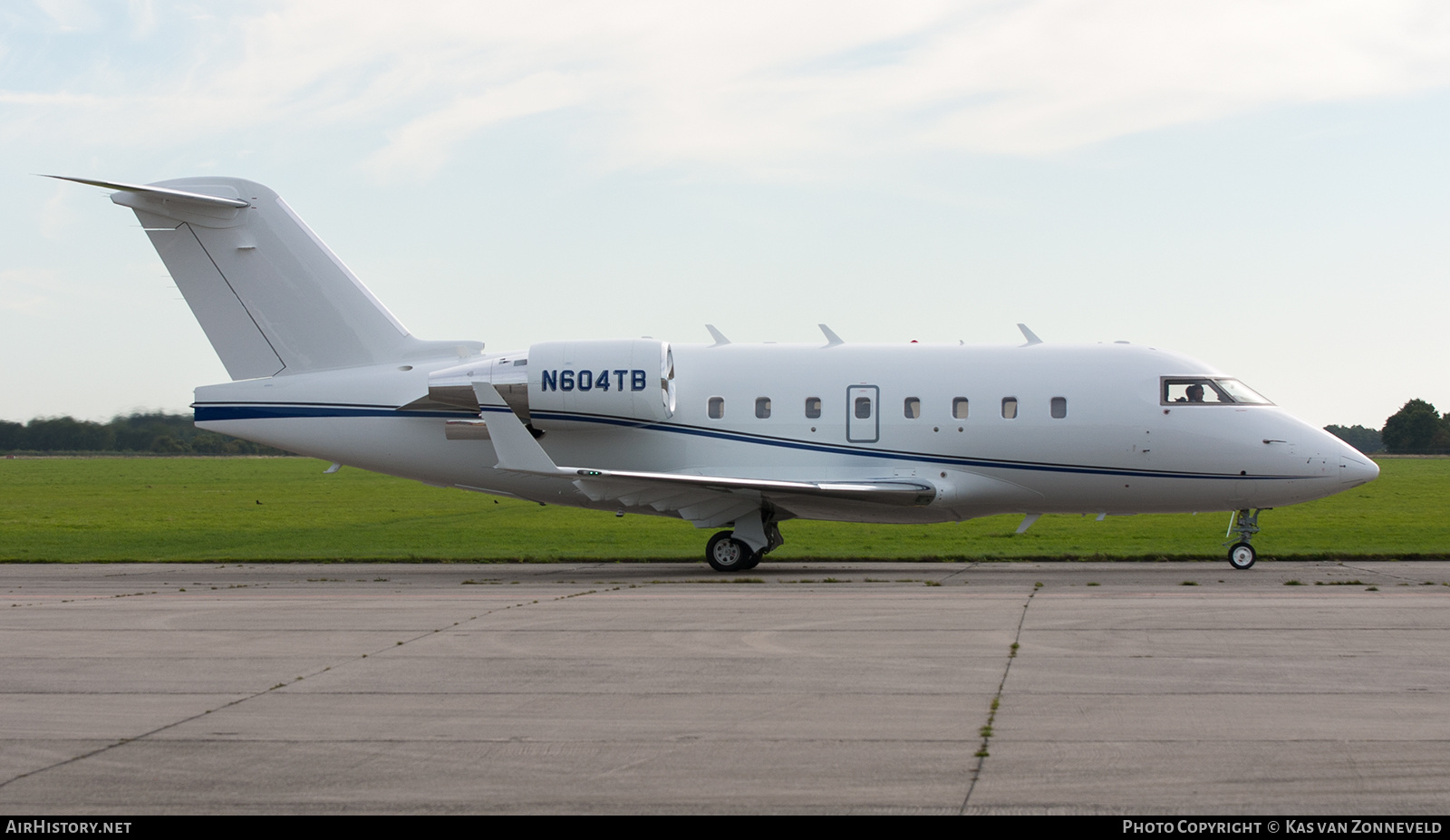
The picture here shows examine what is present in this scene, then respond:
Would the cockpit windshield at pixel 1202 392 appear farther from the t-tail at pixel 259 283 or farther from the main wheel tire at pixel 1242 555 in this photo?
the t-tail at pixel 259 283

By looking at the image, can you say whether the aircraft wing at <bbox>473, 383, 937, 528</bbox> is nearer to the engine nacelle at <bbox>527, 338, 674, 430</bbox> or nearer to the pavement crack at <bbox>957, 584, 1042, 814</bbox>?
the engine nacelle at <bbox>527, 338, 674, 430</bbox>

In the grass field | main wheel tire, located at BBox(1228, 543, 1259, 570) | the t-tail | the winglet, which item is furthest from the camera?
the grass field

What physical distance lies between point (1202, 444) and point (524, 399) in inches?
441

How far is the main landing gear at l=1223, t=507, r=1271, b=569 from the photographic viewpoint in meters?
20.6

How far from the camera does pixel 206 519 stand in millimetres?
38500

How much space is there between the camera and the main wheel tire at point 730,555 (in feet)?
69.5

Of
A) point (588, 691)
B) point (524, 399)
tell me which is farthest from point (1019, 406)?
point (588, 691)

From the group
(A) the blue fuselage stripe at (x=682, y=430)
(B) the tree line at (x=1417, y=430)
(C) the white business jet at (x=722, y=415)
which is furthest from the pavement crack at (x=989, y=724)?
(B) the tree line at (x=1417, y=430)

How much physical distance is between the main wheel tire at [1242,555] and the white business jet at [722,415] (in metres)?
0.06

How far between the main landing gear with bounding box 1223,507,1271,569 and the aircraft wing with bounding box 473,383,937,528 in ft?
16.4

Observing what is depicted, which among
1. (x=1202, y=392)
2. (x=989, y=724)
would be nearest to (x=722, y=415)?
(x=1202, y=392)

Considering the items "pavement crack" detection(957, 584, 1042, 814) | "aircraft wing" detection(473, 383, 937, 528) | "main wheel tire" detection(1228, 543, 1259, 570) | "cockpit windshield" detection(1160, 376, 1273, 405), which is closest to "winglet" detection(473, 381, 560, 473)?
"aircraft wing" detection(473, 383, 937, 528)

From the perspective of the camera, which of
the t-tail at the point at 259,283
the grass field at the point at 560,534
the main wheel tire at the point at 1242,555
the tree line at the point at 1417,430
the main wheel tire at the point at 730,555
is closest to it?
the main wheel tire at the point at 1242,555

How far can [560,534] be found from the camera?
3109cm
